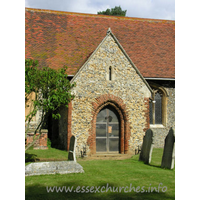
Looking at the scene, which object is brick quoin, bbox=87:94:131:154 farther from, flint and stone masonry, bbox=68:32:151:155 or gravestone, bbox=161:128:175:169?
gravestone, bbox=161:128:175:169

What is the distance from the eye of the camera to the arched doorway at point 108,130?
1452 centimetres

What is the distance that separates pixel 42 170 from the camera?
8.02 m

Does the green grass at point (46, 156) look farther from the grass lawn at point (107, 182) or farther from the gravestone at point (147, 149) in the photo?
the gravestone at point (147, 149)

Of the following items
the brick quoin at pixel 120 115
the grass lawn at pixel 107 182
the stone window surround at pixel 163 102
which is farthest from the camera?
the stone window surround at pixel 163 102

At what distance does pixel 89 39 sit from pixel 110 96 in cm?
609

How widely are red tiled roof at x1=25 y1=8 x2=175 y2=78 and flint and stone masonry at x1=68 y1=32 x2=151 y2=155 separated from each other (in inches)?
75.2

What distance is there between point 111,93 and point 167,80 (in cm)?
544

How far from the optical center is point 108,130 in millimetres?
14602

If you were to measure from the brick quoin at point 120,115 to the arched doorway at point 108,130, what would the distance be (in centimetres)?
31

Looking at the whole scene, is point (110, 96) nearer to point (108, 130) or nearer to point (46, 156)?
point (108, 130)

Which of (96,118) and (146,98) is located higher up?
(146,98)

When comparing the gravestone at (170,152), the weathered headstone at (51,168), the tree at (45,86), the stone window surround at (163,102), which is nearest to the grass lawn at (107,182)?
the weathered headstone at (51,168)

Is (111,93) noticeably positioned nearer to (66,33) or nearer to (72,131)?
(72,131)

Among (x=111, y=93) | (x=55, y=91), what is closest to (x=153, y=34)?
(x=111, y=93)
